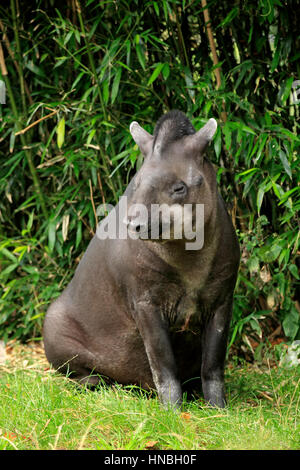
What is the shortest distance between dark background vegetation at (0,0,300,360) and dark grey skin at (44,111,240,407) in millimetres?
960

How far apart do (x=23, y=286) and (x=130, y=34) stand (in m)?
2.35

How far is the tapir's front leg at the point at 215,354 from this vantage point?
4.25 meters

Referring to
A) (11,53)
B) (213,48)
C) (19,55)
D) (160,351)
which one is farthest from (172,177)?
(11,53)

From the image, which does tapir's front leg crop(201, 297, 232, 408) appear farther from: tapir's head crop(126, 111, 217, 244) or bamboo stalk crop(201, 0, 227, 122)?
bamboo stalk crop(201, 0, 227, 122)

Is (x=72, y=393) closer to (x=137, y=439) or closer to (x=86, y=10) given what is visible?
(x=137, y=439)

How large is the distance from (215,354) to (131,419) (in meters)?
0.80

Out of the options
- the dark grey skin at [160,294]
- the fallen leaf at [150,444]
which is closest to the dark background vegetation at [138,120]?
the dark grey skin at [160,294]

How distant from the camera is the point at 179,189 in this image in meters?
3.75

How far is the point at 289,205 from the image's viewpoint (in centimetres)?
500

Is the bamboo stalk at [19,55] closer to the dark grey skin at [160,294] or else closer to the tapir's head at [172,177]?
the dark grey skin at [160,294]

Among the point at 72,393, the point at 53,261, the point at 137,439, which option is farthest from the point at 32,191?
the point at 137,439

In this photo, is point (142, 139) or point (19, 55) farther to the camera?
point (19, 55)

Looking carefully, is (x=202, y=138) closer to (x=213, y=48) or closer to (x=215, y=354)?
(x=215, y=354)
